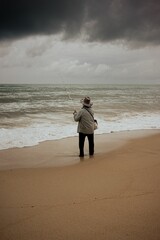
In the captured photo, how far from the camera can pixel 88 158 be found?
6.92m

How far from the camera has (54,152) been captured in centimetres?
767

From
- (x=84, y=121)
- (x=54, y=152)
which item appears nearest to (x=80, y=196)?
(x=84, y=121)

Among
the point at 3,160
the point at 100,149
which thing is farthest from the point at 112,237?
the point at 100,149

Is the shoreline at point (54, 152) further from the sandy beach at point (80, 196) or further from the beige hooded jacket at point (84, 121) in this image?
the beige hooded jacket at point (84, 121)

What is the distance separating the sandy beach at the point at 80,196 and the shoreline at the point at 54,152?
0.03 meters

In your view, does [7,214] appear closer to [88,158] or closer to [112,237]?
[112,237]

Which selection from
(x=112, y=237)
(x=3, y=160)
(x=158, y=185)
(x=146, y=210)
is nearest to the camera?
(x=112, y=237)

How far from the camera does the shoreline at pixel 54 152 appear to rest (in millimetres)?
6457

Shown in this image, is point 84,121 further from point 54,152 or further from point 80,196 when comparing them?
point 80,196

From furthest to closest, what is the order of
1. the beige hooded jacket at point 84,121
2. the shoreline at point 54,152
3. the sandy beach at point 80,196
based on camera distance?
the beige hooded jacket at point 84,121 < the shoreline at point 54,152 < the sandy beach at point 80,196

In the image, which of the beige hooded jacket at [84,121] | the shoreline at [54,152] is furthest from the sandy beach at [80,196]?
the beige hooded jacket at [84,121]

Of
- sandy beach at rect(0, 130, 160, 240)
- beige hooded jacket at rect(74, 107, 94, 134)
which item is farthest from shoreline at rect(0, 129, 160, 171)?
beige hooded jacket at rect(74, 107, 94, 134)

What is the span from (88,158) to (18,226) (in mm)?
3818

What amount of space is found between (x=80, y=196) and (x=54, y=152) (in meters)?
3.64
